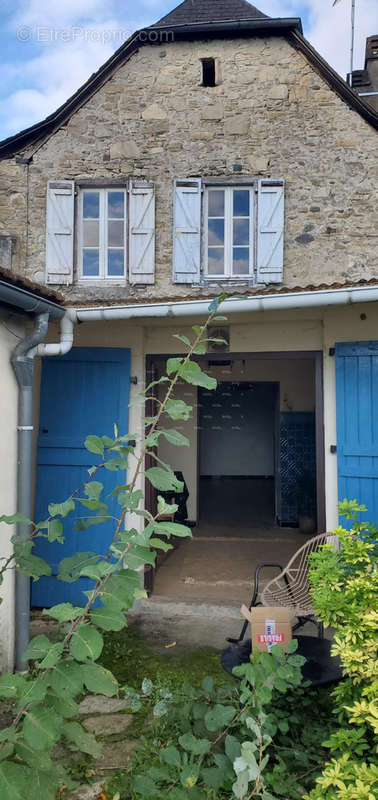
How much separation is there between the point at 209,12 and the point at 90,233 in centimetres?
358

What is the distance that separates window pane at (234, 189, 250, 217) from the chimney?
124 inches

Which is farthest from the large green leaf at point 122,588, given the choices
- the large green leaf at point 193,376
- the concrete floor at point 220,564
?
the concrete floor at point 220,564

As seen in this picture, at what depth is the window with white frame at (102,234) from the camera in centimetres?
707

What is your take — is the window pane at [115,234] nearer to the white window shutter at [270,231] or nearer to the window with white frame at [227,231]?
the window with white frame at [227,231]

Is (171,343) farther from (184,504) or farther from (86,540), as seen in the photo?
(184,504)

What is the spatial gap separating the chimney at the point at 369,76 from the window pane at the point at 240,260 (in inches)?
143

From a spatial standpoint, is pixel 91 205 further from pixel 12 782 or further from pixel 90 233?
pixel 12 782

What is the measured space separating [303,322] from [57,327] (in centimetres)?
233

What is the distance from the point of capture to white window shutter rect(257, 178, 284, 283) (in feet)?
22.1

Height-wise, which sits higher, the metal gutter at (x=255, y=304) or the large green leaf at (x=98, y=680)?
the metal gutter at (x=255, y=304)

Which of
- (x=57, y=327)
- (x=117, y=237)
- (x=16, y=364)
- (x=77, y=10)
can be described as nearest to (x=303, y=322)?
(x=57, y=327)

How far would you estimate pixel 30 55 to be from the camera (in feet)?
21.1

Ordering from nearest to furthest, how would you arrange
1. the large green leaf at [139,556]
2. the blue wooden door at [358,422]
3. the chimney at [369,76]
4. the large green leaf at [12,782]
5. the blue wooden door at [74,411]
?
1. the large green leaf at [12,782]
2. the large green leaf at [139,556]
3. the blue wooden door at [358,422]
4. the blue wooden door at [74,411]
5. the chimney at [369,76]

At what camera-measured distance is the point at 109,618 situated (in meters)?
1.37
